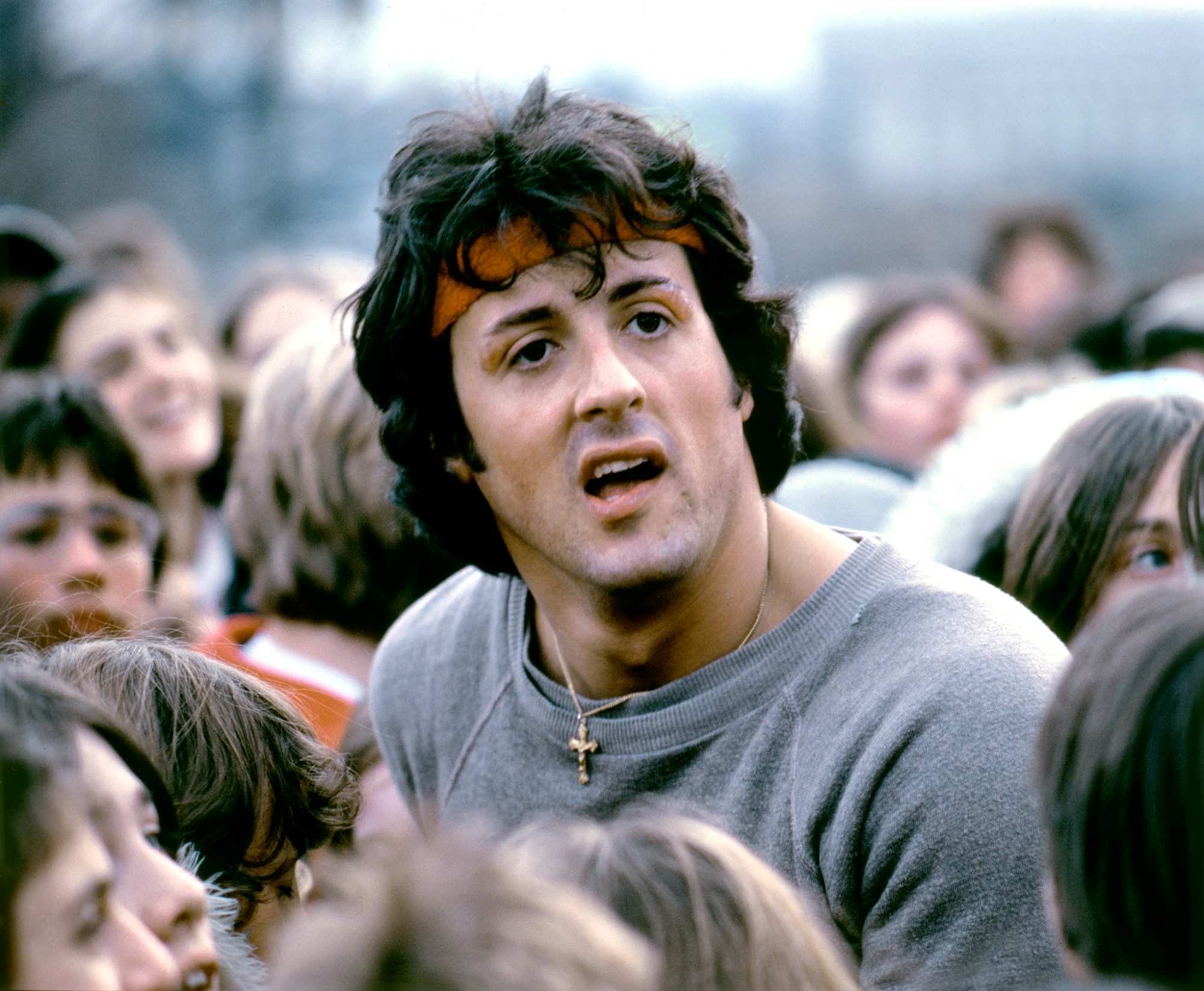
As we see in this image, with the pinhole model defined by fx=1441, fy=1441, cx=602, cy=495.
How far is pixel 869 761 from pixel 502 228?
116 centimetres

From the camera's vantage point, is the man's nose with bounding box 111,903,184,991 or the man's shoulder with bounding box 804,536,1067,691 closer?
the man's nose with bounding box 111,903,184,991

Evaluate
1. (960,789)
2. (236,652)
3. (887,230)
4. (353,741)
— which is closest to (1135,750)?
(960,789)

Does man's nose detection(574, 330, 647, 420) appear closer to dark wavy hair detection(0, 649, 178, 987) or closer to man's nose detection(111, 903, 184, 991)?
dark wavy hair detection(0, 649, 178, 987)

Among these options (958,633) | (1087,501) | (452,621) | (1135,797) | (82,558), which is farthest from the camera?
(82,558)

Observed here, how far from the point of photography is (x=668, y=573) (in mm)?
2553

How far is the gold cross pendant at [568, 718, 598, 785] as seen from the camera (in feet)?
8.85

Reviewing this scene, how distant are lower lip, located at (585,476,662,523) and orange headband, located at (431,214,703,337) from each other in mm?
449

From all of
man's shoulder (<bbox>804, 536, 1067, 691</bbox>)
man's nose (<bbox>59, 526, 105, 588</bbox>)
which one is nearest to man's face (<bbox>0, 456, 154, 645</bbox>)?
man's nose (<bbox>59, 526, 105, 588</bbox>)

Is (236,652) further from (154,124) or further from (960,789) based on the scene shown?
(154,124)

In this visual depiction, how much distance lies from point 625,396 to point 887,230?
18425 millimetres

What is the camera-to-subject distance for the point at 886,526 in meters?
4.10

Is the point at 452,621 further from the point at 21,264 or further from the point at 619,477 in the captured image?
the point at 21,264

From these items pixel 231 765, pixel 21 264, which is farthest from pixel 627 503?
pixel 21 264

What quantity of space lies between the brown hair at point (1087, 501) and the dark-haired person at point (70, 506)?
A: 87.5 inches
